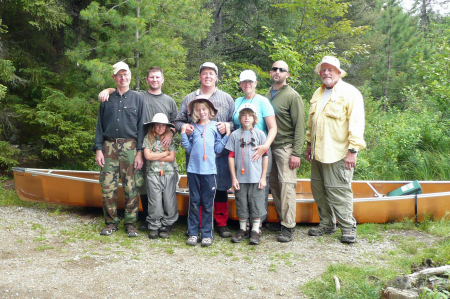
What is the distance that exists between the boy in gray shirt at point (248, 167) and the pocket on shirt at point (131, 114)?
4.03 feet

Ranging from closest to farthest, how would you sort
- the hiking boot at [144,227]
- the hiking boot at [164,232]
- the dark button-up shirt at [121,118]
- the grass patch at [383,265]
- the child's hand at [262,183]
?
the grass patch at [383,265] < the child's hand at [262,183] < the dark button-up shirt at [121,118] < the hiking boot at [164,232] < the hiking boot at [144,227]

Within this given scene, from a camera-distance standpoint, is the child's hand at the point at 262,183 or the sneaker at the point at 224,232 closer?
the child's hand at the point at 262,183

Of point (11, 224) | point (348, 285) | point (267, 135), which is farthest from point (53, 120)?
point (348, 285)

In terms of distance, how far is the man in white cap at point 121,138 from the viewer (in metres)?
4.56

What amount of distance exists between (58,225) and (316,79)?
821cm

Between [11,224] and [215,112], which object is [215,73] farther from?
[11,224]

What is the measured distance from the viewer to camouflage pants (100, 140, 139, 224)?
181 inches

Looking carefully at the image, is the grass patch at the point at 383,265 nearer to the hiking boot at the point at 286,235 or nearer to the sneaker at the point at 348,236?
the sneaker at the point at 348,236

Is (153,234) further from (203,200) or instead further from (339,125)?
(339,125)

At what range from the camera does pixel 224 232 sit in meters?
4.71

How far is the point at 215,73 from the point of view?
4.45 m

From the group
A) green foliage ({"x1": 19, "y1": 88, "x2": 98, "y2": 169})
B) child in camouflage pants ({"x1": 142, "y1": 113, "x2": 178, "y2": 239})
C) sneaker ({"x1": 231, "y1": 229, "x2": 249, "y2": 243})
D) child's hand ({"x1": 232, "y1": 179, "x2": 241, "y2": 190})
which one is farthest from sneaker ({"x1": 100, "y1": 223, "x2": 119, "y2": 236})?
green foliage ({"x1": 19, "y1": 88, "x2": 98, "y2": 169})

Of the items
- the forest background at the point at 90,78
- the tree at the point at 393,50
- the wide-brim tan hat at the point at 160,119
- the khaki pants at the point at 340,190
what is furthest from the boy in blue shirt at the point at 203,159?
the tree at the point at 393,50

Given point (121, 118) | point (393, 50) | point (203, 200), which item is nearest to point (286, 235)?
point (203, 200)
